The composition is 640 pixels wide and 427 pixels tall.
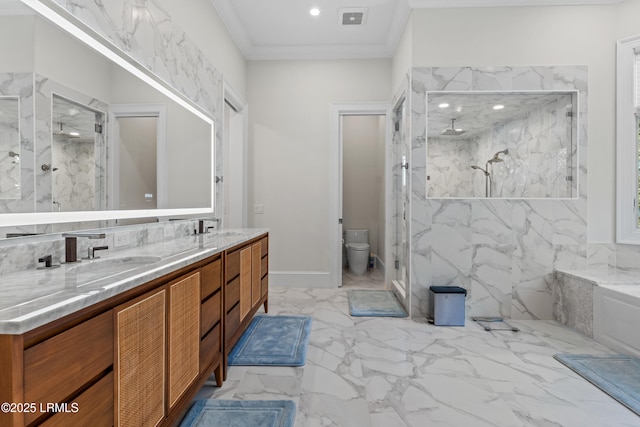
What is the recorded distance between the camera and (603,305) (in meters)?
2.56

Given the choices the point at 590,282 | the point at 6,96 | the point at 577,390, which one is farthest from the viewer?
the point at 590,282

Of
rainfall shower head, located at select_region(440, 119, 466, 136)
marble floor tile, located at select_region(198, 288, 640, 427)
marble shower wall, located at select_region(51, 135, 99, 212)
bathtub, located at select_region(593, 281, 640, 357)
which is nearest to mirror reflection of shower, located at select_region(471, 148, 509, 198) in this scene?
rainfall shower head, located at select_region(440, 119, 466, 136)

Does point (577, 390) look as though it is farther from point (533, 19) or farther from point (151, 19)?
point (151, 19)

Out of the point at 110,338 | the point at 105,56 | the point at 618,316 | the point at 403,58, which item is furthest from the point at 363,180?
the point at 110,338

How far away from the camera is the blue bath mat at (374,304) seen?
3.25 metres

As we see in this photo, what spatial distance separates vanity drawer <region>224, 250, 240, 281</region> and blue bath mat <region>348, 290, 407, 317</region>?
149 centimetres

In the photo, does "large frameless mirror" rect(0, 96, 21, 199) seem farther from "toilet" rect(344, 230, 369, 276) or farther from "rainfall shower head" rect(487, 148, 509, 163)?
"toilet" rect(344, 230, 369, 276)

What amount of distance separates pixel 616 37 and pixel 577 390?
3.26 meters

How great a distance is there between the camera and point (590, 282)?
8.77ft

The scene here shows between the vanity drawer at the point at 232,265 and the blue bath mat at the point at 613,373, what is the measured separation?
2356 millimetres

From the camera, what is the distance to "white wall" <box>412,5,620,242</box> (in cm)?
310

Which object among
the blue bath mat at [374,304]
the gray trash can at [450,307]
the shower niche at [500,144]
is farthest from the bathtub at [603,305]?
the blue bath mat at [374,304]

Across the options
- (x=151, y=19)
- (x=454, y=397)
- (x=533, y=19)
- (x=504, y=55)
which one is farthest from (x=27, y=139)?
(x=533, y=19)

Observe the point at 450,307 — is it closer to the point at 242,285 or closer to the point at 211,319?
the point at 242,285
